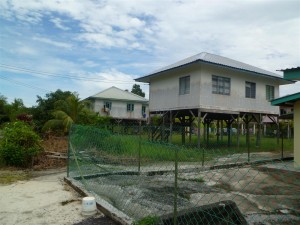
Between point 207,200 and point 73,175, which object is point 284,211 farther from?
point 73,175

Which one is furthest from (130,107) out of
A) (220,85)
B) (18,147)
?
(18,147)

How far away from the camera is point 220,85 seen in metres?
18.4

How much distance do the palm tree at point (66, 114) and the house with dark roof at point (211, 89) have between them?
5.15 meters

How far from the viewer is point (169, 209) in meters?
5.64

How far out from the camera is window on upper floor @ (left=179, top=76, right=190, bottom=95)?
18552 mm

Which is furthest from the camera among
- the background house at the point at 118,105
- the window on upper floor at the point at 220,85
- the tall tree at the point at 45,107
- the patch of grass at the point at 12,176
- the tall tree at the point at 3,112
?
the background house at the point at 118,105

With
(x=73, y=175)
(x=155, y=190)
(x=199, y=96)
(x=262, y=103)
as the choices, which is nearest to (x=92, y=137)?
(x=73, y=175)

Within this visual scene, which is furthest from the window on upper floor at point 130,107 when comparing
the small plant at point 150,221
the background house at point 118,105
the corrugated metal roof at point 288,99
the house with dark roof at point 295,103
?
the small plant at point 150,221

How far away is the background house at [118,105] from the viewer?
36062 millimetres

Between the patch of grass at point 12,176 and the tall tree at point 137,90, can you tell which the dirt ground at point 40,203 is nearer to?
the patch of grass at point 12,176

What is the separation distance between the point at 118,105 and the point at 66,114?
650 inches

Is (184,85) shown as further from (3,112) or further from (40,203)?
(3,112)

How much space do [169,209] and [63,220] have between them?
6.31ft

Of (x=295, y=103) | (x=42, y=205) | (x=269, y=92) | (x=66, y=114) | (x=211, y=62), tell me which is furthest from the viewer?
(x=269, y=92)
